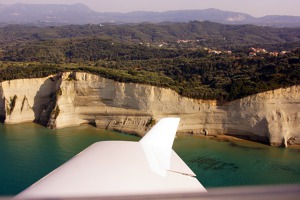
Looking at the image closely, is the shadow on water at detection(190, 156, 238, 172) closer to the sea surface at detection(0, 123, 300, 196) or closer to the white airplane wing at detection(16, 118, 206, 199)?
the sea surface at detection(0, 123, 300, 196)

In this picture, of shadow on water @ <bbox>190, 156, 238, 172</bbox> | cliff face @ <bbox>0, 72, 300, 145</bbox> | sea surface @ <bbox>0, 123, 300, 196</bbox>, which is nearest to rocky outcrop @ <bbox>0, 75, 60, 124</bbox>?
cliff face @ <bbox>0, 72, 300, 145</bbox>

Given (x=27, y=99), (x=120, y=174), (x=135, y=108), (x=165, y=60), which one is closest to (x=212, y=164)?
(x=135, y=108)

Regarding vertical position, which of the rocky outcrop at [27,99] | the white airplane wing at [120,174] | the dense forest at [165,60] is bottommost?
the rocky outcrop at [27,99]

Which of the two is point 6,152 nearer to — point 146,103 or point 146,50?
point 146,103

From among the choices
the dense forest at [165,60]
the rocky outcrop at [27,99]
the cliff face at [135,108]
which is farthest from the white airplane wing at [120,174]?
the rocky outcrop at [27,99]

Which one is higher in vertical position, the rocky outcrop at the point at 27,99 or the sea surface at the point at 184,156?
the rocky outcrop at the point at 27,99

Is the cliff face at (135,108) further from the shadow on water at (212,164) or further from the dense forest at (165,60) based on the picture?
the shadow on water at (212,164)

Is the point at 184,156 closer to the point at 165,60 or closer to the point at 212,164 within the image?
the point at 212,164
